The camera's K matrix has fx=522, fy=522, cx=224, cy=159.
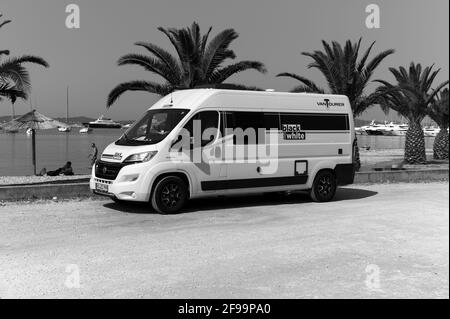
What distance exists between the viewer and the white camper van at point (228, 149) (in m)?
10.5

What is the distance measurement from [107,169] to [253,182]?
323 centimetres

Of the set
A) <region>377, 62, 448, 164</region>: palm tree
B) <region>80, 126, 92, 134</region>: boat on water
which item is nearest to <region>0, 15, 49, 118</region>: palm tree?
<region>377, 62, 448, 164</region>: palm tree

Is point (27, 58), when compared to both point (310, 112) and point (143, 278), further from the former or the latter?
point (143, 278)

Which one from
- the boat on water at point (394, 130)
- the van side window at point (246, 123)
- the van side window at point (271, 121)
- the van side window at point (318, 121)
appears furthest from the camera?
the boat on water at point (394, 130)

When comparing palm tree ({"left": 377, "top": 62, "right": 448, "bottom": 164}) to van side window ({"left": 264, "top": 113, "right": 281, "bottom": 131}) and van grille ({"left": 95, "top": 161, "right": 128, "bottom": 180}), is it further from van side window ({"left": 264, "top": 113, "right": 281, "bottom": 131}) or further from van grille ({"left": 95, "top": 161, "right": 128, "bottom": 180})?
van grille ({"left": 95, "top": 161, "right": 128, "bottom": 180})

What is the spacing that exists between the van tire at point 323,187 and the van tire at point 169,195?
3.54 meters

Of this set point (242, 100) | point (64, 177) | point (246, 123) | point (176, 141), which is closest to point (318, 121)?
point (246, 123)

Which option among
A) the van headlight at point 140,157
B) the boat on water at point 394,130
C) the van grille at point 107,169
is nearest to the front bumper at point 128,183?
the van grille at point 107,169

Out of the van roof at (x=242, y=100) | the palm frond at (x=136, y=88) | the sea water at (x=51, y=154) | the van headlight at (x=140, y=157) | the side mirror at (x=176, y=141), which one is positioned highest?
the palm frond at (x=136, y=88)

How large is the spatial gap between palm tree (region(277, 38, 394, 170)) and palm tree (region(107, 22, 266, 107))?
415 cm

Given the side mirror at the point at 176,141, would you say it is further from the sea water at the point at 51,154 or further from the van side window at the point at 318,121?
the van side window at the point at 318,121

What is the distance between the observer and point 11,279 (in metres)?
6.10
